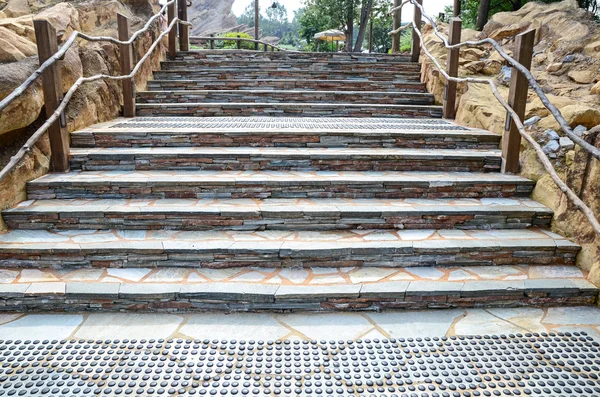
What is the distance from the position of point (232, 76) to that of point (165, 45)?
158cm

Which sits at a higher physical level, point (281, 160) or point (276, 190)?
point (281, 160)

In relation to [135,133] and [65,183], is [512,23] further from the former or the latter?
[65,183]

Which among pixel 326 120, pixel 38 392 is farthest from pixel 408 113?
pixel 38 392

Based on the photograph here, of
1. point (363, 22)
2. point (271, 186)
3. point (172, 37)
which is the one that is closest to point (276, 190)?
point (271, 186)

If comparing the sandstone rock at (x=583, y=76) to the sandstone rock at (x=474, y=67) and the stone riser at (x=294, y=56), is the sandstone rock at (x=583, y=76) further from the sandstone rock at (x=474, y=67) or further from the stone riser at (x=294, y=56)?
the stone riser at (x=294, y=56)

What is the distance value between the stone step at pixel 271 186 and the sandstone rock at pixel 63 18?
82.5 inches

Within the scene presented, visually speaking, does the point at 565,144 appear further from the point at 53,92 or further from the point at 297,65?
the point at 53,92

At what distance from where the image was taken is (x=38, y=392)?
6.13ft

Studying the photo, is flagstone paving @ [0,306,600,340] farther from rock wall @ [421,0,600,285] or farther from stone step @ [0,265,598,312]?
rock wall @ [421,0,600,285]

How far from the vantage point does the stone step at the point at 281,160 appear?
3830mm

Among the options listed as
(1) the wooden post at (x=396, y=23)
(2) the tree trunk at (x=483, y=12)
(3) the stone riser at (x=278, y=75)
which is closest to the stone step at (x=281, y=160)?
(3) the stone riser at (x=278, y=75)

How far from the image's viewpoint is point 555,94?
201 inches

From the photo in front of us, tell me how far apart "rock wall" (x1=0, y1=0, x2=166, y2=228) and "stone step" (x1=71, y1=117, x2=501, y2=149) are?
43cm

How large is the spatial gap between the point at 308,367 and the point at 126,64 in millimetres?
4492
